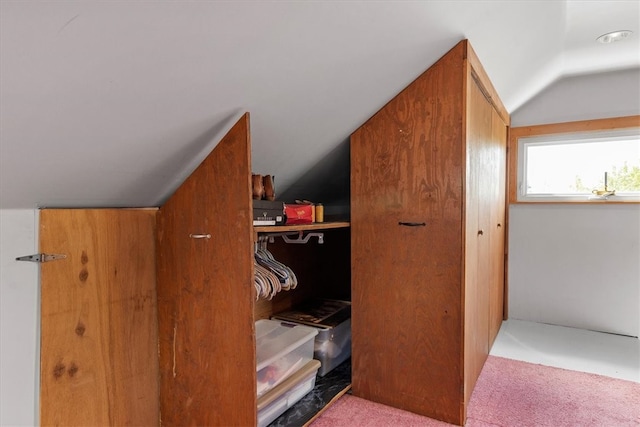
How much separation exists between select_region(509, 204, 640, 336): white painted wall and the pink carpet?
3.31 ft

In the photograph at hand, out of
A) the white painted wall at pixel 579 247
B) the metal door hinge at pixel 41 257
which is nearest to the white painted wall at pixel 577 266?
the white painted wall at pixel 579 247

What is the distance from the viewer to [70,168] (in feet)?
3.84

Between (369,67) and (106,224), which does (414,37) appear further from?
(106,224)

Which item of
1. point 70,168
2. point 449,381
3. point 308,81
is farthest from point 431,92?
point 70,168

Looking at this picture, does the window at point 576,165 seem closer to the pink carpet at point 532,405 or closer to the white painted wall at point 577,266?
the white painted wall at point 577,266

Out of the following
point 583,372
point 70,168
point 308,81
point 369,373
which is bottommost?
point 583,372

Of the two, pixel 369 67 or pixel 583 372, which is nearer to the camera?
pixel 369 67

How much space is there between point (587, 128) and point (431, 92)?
6.86 feet

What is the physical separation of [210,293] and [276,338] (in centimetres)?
63

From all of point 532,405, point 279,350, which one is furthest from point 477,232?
point 279,350

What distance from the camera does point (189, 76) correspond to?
3.50 feet

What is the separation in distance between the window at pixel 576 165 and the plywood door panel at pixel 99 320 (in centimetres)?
309

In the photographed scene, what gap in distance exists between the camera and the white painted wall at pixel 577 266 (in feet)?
9.56

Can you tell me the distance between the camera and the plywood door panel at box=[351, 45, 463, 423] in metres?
1.70
